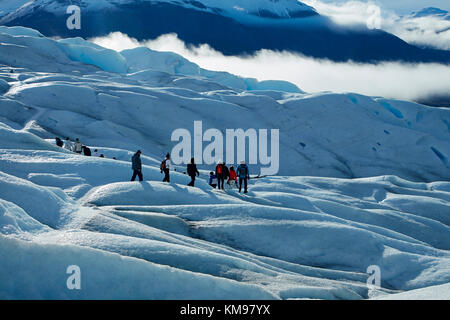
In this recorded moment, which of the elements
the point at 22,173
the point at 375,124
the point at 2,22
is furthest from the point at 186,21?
the point at 22,173

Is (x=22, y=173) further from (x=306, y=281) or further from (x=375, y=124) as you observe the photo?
(x=375, y=124)

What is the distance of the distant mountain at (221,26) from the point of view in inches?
6688

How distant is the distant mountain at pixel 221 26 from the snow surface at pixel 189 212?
13059 cm

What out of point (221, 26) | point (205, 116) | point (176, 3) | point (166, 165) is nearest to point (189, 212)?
point (166, 165)

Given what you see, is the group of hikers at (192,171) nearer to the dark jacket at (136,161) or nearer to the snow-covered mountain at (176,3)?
the dark jacket at (136,161)

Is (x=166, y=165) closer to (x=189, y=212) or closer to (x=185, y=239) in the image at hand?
(x=189, y=212)

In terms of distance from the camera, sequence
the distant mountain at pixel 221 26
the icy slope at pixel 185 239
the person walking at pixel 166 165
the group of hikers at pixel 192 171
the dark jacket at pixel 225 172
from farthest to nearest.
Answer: the distant mountain at pixel 221 26, the dark jacket at pixel 225 172, the person walking at pixel 166 165, the group of hikers at pixel 192 171, the icy slope at pixel 185 239

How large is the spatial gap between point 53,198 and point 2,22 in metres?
183

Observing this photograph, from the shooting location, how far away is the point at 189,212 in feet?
45.2

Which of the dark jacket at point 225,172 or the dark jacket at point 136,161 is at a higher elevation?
the dark jacket at point 136,161

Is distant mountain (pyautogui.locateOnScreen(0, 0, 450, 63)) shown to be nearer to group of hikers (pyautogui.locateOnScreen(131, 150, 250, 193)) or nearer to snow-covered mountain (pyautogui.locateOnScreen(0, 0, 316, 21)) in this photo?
snow-covered mountain (pyautogui.locateOnScreen(0, 0, 316, 21))

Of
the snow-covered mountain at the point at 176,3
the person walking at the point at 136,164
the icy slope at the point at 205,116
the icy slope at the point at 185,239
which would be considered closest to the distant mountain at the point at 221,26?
the snow-covered mountain at the point at 176,3

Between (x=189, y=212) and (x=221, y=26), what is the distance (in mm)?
183664

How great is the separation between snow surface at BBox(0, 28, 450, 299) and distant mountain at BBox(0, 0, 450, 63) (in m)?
131
